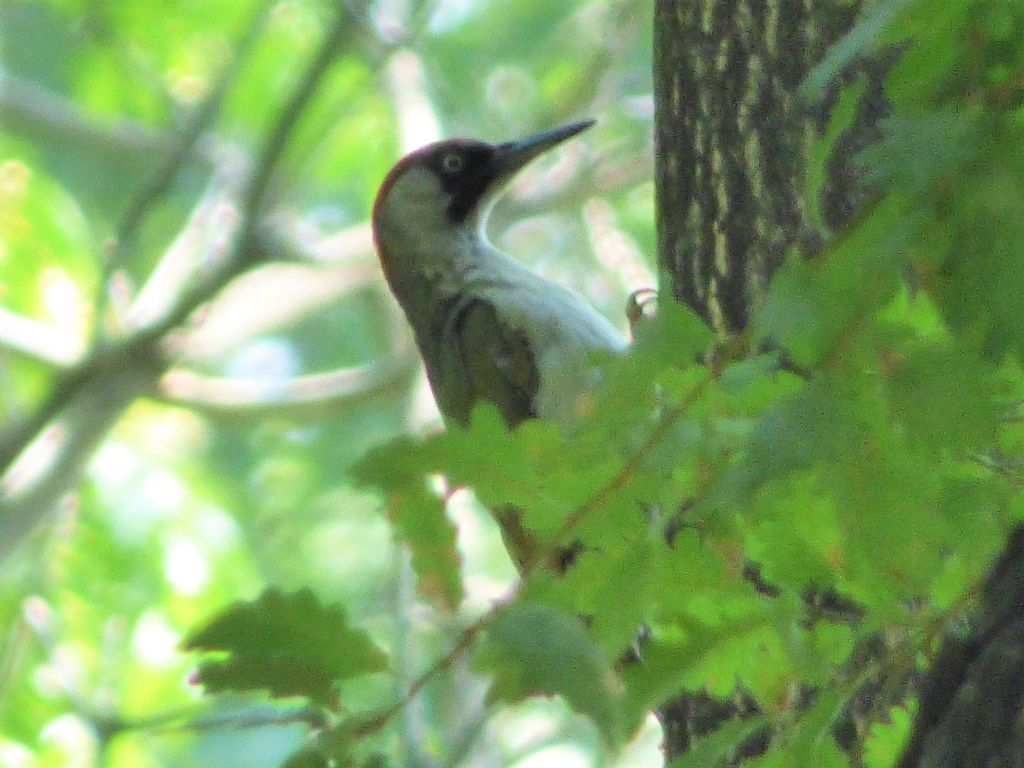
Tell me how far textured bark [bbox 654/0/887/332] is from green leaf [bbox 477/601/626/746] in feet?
5.61

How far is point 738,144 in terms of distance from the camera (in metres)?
3.08

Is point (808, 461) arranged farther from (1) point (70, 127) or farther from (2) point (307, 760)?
(1) point (70, 127)

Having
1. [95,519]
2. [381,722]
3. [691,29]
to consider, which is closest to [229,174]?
[95,519]

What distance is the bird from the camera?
4.71 meters

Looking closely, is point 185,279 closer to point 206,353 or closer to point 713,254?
point 206,353

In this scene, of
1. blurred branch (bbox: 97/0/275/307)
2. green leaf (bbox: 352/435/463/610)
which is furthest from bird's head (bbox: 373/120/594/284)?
green leaf (bbox: 352/435/463/610)

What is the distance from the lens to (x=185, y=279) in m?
6.84

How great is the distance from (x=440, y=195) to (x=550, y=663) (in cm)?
461

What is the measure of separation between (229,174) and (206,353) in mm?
1015

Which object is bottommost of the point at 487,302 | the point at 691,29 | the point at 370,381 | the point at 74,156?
the point at 691,29

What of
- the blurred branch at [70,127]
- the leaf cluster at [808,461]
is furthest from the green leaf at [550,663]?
the blurred branch at [70,127]

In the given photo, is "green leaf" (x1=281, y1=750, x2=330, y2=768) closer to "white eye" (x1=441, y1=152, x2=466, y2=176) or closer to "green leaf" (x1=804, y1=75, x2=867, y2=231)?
"green leaf" (x1=804, y1=75, x2=867, y2=231)

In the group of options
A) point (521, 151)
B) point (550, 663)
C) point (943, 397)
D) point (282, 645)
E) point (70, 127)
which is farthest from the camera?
point (70, 127)

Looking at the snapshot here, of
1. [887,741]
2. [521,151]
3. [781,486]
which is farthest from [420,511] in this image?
[521,151]
